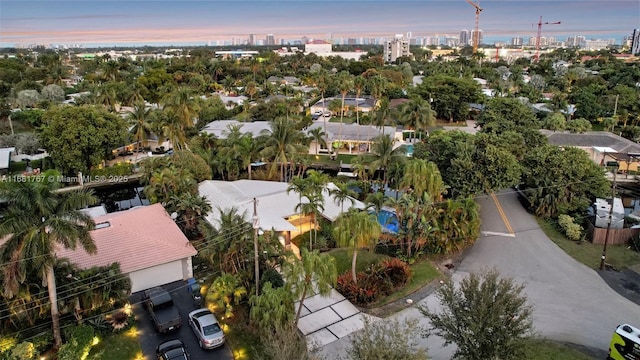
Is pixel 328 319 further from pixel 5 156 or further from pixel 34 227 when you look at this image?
pixel 5 156

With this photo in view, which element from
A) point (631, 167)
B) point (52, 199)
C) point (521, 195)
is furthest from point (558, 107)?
point (52, 199)

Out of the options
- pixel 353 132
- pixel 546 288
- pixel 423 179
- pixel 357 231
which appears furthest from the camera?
pixel 353 132

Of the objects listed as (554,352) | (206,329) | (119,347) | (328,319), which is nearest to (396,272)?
(328,319)

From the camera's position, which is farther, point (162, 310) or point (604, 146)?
point (604, 146)

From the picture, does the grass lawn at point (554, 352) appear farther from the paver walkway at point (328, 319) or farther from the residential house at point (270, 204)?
the residential house at point (270, 204)

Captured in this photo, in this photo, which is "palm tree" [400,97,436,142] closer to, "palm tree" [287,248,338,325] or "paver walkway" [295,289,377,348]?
"paver walkway" [295,289,377,348]

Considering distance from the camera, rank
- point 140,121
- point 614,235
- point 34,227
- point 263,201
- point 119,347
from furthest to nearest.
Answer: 1. point 140,121
2. point 263,201
3. point 614,235
4. point 119,347
5. point 34,227

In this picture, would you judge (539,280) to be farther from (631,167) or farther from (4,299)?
(631,167)
